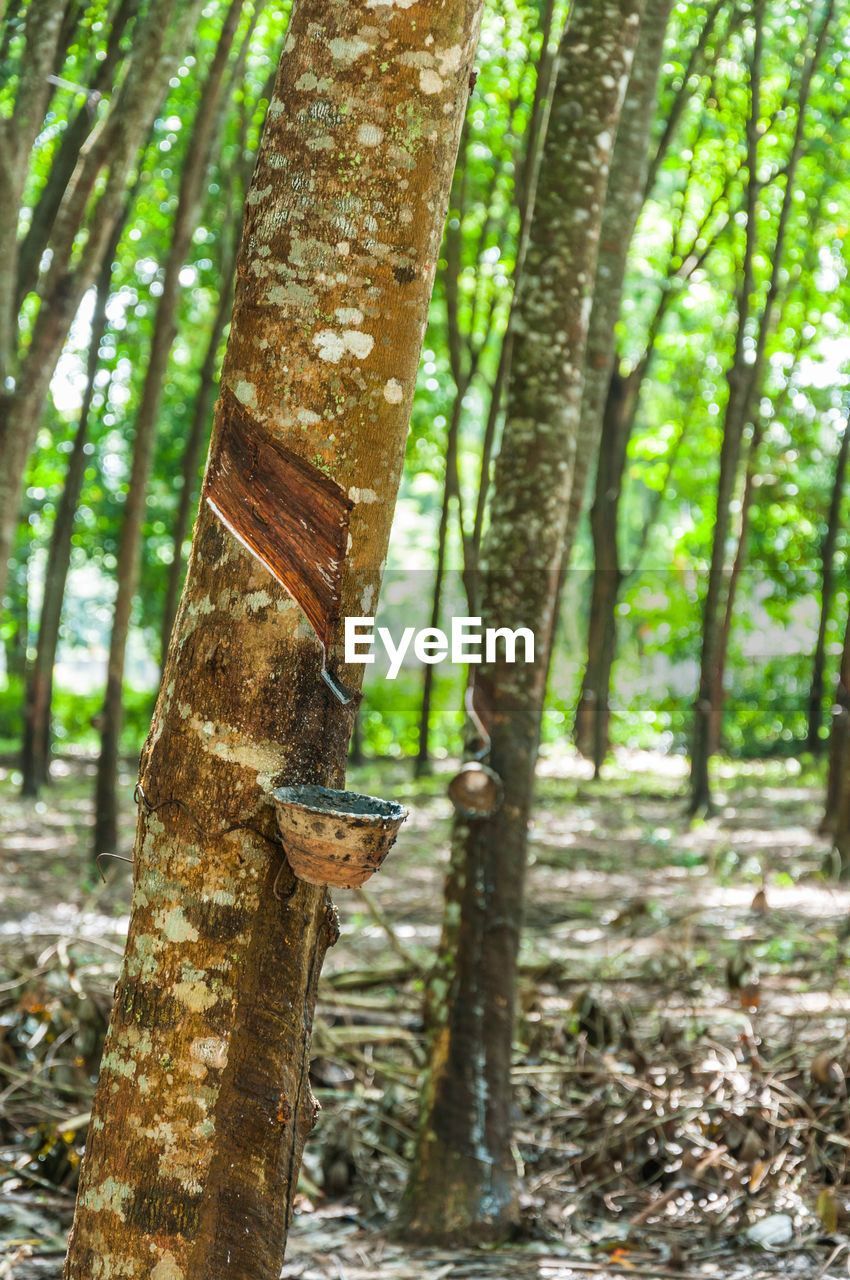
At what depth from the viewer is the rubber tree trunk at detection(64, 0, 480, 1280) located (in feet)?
5.21

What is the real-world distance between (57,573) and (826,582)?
8.18m

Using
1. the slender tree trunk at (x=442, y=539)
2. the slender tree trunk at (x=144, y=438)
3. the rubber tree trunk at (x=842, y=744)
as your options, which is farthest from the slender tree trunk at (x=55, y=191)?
the rubber tree trunk at (x=842, y=744)

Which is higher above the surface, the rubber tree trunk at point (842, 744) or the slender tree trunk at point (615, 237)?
the slender tree trunk at point (615, 237)

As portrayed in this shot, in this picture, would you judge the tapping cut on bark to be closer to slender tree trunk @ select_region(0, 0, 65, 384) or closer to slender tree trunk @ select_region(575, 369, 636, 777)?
slender tree trunk @ select_region(0, 0, 65, 384)

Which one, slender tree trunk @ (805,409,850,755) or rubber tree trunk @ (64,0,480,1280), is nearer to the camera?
rubber tree trunk @ (64,0,480,1280)

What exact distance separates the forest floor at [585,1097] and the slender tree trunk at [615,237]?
190 cm

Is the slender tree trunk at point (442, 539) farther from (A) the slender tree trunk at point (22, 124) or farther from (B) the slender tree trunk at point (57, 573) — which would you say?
(A) the slender tree trunk at point (22, 124)

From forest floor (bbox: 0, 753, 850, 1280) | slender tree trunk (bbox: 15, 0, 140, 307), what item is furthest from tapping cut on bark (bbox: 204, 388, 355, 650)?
slender tree trunk (bbox: 15, 0, 140, 307)

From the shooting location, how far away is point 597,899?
24.5 feet

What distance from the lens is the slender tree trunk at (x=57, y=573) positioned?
396 inches

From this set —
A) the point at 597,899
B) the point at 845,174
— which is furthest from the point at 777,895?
the point at 845,174

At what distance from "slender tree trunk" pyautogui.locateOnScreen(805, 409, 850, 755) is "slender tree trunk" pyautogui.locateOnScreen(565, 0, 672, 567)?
738 centimetres

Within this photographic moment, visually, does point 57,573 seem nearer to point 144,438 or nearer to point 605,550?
point 144,438

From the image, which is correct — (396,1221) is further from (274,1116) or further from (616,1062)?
(274,1116)
